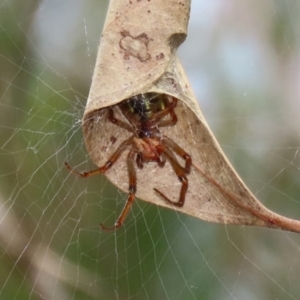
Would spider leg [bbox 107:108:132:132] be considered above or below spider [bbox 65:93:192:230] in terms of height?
above

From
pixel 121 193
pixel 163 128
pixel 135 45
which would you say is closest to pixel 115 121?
pixel 163 128

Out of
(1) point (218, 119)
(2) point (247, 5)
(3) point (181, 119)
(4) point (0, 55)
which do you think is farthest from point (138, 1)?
(2) point (247, 5)

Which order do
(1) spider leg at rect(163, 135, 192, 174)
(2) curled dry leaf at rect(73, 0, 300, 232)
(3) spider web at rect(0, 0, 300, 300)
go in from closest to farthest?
(2) curled dry leaf at rect(73, 0, 300, 232), (1) spider leg at rect(163, 135, 192, 174), (3) spider web at rect(0, 0, 300, 300)

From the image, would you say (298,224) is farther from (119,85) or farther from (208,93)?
(208,93)

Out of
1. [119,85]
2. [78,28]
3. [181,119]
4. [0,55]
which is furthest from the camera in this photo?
[78,28]

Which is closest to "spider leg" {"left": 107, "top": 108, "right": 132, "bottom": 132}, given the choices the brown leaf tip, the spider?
the spider

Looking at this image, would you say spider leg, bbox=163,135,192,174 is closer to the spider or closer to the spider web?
the spider
